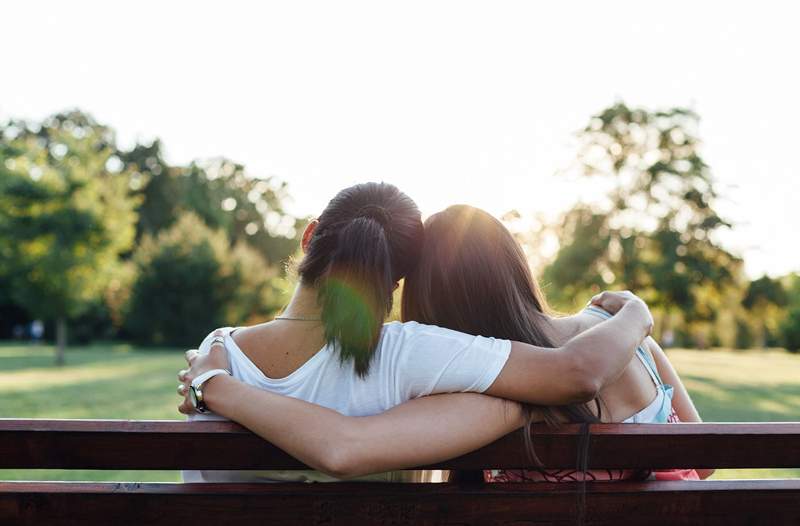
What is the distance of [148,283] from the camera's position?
41.2m

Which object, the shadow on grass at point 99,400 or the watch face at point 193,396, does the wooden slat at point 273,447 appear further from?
the shadow on grass at point 99,400

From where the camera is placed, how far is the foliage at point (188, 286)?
40.8 m

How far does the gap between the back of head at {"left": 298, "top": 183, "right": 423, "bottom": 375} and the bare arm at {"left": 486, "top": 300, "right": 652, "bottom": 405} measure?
0.36m

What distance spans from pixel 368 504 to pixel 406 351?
1.26 ft

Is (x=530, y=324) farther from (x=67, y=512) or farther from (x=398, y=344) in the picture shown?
(x=67, y=512)

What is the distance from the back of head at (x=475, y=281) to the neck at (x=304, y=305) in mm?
317

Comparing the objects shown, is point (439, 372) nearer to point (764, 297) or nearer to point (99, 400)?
point (99, 400)

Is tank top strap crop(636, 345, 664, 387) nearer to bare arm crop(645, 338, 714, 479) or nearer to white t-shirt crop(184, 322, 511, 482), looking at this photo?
bare arm crop(645, 338, 714, 479)

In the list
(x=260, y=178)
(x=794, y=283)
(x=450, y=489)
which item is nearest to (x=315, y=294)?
(x=450, y=489)

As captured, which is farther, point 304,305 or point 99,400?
point 99,400

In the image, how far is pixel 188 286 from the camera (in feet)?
134

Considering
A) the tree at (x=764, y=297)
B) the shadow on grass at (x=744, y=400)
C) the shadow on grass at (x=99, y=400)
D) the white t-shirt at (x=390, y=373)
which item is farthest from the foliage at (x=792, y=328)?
the white t-shirt at (x=390, y=373)

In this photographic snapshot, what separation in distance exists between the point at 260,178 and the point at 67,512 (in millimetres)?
62242

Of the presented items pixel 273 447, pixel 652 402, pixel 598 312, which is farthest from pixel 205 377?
pixel 652 402
